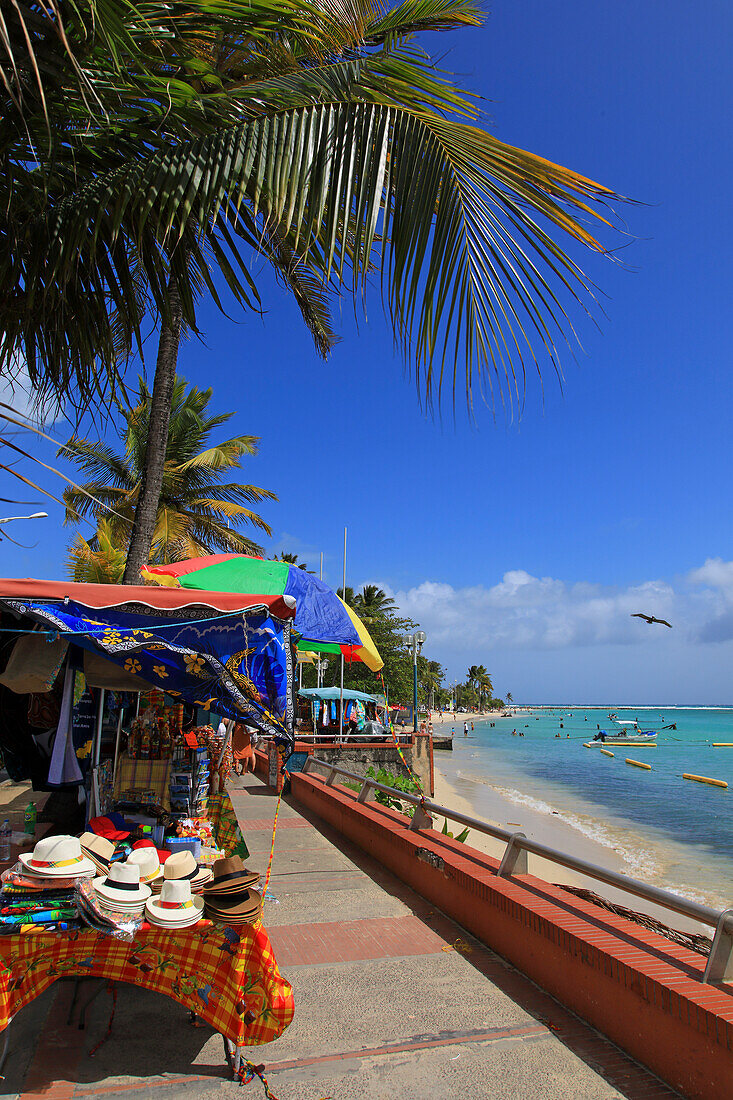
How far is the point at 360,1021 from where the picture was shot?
399 cm

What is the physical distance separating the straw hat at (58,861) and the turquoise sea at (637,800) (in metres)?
15.7

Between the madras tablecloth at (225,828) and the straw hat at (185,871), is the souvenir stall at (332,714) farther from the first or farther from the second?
the straw hat at (185,871)

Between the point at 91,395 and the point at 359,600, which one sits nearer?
the point at 91,395

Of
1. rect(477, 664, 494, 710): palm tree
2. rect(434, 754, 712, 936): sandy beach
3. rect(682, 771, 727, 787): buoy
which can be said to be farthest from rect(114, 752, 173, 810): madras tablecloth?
rect(477, 664, 494, 710): palm tree

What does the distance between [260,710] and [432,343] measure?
3500mm

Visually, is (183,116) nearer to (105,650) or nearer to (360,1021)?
Answer: (105,650)

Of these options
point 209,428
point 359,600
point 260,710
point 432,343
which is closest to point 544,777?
point 359,600

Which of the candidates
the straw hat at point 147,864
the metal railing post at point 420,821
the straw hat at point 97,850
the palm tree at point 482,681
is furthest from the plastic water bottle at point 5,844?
the palm tree at point 482,681

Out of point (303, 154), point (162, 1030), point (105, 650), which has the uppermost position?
point (303, 154)

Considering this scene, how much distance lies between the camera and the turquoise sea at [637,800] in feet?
62.5

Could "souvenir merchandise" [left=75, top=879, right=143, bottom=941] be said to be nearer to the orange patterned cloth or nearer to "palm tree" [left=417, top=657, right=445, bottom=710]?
the orange patterned cloth

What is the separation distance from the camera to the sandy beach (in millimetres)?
14528

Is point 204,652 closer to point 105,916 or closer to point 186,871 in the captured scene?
point 186,871

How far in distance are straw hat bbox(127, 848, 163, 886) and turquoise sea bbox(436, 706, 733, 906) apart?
1529cm
